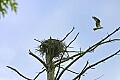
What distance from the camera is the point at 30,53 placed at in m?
9.12

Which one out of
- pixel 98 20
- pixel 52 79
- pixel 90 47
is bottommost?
pixel 52 79

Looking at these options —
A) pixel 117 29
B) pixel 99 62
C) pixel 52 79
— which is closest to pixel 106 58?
pixel 99 62

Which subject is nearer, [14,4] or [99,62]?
[14,4]

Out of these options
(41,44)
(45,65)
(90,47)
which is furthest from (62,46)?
(90,47)

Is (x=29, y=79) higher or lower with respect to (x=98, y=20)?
lower

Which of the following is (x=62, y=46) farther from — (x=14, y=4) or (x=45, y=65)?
(x=14, y=4)

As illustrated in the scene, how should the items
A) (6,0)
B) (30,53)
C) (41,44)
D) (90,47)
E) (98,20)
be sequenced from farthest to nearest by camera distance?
(41,44) → (30,53) → (90,47) → (98,20) → (6,0)

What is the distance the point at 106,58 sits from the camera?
8.19 metres

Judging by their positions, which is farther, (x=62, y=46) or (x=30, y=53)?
(x=62, y=46)

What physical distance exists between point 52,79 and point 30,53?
3.21ft

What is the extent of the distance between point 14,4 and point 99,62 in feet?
17.6

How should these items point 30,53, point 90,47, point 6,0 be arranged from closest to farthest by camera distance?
point 6,0, point 90,47, point 30,53

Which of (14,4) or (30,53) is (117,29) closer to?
(30,53)

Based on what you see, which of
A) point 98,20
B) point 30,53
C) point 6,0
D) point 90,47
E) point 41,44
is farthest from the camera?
point 41,44
